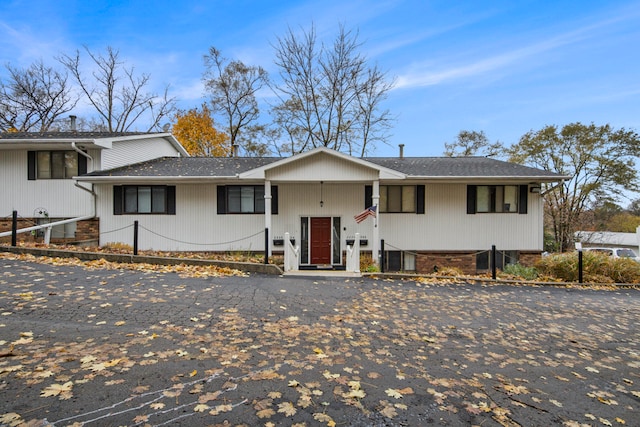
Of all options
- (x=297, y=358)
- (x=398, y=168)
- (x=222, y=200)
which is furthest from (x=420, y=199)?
(x=297, y=358)

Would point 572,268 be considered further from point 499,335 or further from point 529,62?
point 529,62

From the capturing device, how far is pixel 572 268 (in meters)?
11.4

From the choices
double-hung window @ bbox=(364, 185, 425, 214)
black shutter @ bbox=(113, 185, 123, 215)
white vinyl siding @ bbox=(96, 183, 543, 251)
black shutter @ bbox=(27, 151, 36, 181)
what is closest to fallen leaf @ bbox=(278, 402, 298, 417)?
white vinyl siding @ bbox=(96, 183, 543, 251)

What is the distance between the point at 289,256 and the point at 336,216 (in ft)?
10.9

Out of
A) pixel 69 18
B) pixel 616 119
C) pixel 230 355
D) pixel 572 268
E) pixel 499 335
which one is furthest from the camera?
pixel 616 119

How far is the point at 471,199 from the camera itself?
1401 centimetres

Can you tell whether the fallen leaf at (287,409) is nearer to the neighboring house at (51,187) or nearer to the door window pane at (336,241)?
the door window pane at (336,241)

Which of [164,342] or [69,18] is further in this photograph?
[69,18]

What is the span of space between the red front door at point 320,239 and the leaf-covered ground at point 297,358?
6.20 meters

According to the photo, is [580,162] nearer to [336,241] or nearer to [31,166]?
[336,241]

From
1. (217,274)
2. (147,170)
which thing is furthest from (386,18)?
(217,274)

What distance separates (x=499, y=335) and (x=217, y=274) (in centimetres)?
677

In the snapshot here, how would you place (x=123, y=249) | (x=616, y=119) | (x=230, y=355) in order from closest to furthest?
(x=230, y=355), (x=123, y=249), (x=616, y=119)

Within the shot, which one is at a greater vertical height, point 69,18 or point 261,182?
point 69,18
